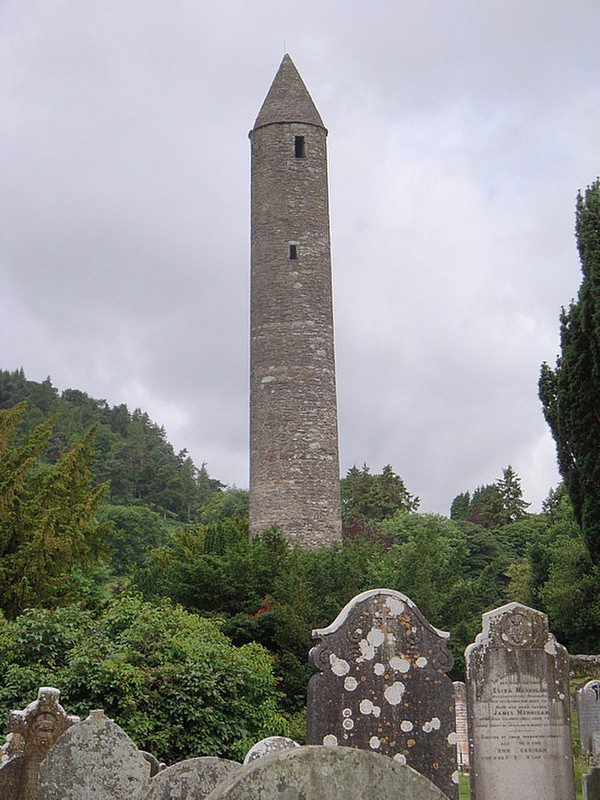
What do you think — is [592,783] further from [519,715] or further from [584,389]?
[584,389]

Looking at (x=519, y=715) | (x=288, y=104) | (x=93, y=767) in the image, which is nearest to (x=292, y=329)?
(x=288, y=104)

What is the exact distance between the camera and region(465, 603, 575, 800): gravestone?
9.00 meters

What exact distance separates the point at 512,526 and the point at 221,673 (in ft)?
140

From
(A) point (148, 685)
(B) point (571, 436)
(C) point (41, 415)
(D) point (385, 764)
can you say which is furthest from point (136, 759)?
(C) point (41, 415)

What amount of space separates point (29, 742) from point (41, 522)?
10.6 m

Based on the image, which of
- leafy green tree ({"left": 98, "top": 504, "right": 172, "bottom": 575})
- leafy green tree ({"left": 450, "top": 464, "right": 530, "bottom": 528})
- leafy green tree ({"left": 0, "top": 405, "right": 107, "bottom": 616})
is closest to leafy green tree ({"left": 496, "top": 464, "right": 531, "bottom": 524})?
leafy green tree ({"left": 450, "top": 464, "right": 530, "bottom": 528})

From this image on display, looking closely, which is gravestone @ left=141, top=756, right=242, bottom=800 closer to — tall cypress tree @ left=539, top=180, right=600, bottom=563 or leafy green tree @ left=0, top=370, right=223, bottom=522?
tall cypress tree @ left=539, top=180, right=600, bottom=563

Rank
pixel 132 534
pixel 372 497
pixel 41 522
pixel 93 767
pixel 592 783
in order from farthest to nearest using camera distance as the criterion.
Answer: pixel 372 497 < pixel 132 534 < pixel 41 522 < pixel 592 783 < pixel 93 767

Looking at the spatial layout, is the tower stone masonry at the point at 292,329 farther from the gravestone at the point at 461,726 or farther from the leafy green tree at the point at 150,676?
the gravestone at the point at 461,726

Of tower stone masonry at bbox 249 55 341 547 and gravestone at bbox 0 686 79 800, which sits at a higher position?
tower stone masonry at bbox 249 55 341 547

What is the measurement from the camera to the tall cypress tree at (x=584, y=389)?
1684cm

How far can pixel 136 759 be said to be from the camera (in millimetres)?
7238

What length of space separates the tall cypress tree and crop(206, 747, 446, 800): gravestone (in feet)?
43.2

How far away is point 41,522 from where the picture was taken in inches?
742
